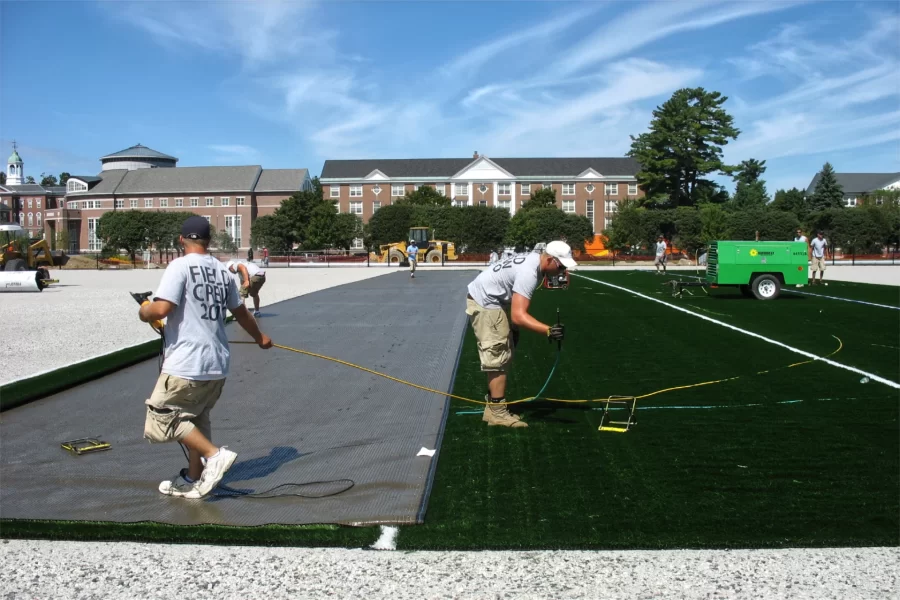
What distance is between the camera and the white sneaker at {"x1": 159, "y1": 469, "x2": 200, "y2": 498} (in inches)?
205

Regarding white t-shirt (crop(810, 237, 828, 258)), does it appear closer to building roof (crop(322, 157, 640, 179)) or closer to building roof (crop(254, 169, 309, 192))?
building roof (crop(322, 157, 640, 179))

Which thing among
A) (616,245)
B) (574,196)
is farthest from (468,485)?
(574,196)

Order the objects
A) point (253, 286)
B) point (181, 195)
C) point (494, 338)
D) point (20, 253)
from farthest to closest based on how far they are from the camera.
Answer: point (181, 195), point (20, 253), point (253, 286), point (494, 338)

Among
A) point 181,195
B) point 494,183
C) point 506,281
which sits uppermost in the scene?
point 494,183

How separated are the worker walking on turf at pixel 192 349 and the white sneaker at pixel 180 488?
37 mm

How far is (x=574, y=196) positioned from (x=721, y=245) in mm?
94918

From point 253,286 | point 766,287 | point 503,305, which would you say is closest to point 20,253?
point 253,286

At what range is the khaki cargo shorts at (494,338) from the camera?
22.8 feet

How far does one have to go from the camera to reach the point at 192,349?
16.1 feet

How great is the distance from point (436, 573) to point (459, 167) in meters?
114

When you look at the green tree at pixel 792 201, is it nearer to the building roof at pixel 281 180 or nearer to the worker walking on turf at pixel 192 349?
the building roof at pixel 281 180

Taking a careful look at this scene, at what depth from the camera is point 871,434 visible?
673 centimetres

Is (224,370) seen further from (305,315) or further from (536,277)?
(305,315)

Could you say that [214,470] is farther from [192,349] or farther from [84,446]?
[84,446]
